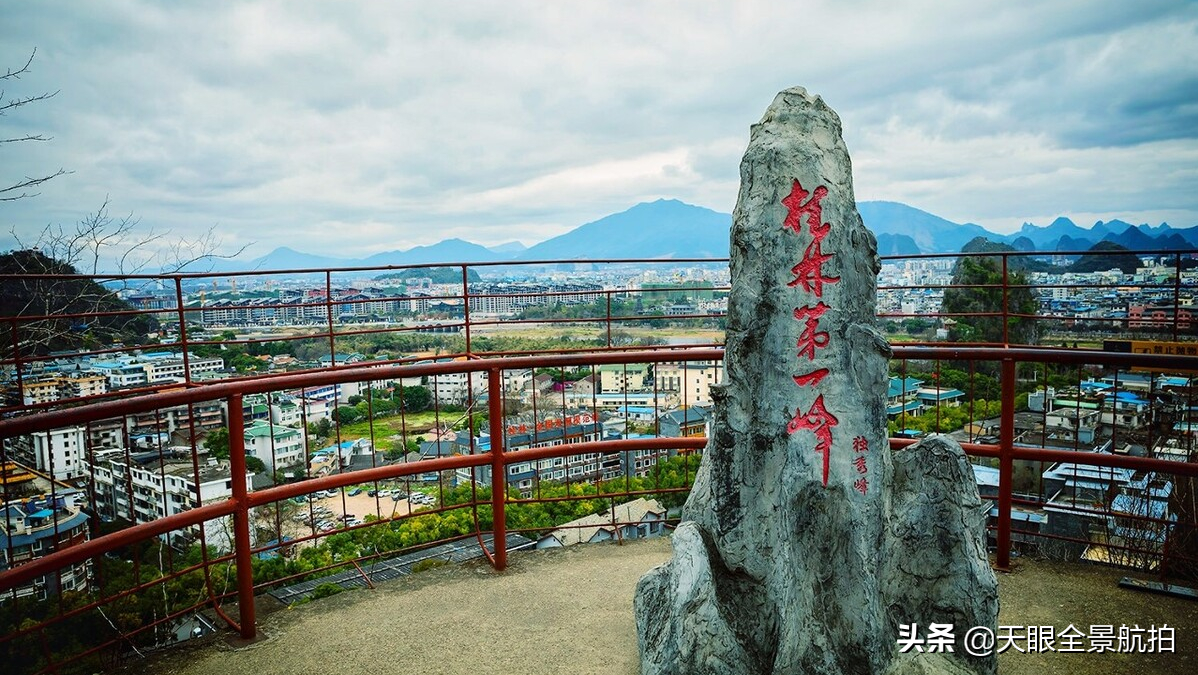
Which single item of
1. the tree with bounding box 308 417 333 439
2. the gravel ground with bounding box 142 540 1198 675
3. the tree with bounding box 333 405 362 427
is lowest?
the tree with bounding box 308 417 333 439

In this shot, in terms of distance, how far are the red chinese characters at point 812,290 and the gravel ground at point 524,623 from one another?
5.23 ft

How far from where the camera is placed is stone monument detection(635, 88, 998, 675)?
10.2ft

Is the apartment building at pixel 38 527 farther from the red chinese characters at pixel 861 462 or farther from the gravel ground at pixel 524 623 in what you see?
the red chinese characters at pixel 861 462

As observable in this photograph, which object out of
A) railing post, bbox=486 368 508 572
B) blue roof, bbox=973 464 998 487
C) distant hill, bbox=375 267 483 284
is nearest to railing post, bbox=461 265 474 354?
distant hill, bbox=375 267 483 284

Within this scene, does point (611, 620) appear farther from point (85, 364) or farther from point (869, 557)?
point (85, 364)

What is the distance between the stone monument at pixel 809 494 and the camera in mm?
3111

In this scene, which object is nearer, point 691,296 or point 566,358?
point 566,358

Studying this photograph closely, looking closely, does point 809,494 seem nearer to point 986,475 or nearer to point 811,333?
point 811,333

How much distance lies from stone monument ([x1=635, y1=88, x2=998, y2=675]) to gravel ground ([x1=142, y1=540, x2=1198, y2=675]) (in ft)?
2.58

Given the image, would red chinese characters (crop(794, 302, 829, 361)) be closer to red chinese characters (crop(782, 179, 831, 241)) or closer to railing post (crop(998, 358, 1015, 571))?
red chinese characters (crop(782, 179, 831, 241))

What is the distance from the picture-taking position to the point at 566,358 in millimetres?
4660

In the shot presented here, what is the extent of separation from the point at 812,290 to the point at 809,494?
90 cm

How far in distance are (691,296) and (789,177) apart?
7.50m

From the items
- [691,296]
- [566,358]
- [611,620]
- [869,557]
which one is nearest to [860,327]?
[869,557]
